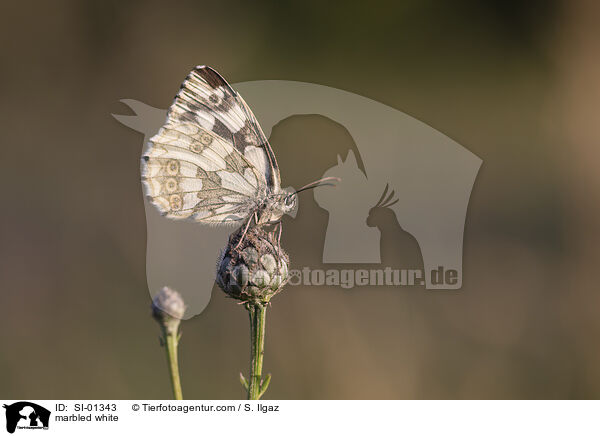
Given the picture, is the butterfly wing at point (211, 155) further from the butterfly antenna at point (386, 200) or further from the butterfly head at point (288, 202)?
the butterfly antenna at point (386, 200)

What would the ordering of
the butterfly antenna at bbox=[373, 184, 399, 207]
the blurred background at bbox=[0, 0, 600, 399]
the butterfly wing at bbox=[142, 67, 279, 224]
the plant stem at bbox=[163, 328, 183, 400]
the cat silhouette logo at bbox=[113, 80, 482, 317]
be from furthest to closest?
the butterfly antenna at bbox=[373, 184, 399, 207]
the cat silhouette logo at bbox=[113, 80, 482, 317]
the blurred background at bbox=[0, 0, 600, 399]
the butterfly wing at bbox=[142, 67, 279, 224]
the plant stem at bbox=[163, 328, 183, 400]

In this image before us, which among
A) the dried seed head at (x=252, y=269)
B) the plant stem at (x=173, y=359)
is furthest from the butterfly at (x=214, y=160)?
the plant stem at (x=173, y=359)

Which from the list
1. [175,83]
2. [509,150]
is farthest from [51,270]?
[509,150]

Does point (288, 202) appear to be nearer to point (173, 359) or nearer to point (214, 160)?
point (214, 160)
